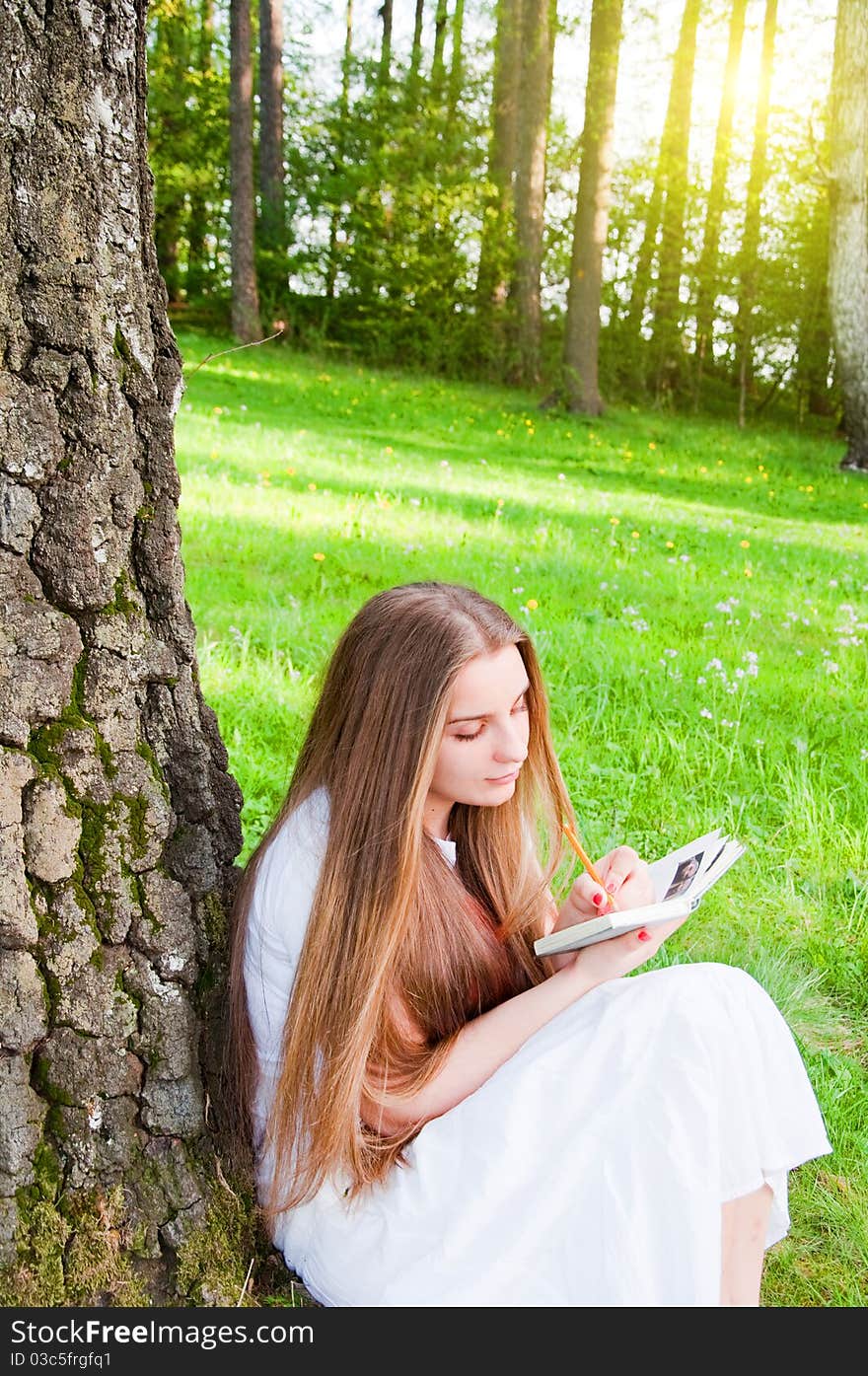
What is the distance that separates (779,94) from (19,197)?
68.3ft

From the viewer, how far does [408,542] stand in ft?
19.5

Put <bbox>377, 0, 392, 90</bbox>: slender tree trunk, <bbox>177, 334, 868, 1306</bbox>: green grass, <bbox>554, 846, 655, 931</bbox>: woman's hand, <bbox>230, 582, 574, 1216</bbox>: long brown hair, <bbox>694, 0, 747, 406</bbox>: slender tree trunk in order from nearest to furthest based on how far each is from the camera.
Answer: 1. <bbox>230, 582, 574, 1216</bbox>: long brown hair
2. <bbox>554, 846, 655, 931</bbox>: woman's hand
3. <bbox>177, 334, 868, 1306</bbox>: green grass
4. <bbox>377, 0, 392, 90</bbox>: slender tree trunk
5. <bbox>694, 0, 747, 406</bbox>: slender tree trunk

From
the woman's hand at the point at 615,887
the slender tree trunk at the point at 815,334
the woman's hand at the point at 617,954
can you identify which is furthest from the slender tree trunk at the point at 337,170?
the woman's hand at the point at 617,954

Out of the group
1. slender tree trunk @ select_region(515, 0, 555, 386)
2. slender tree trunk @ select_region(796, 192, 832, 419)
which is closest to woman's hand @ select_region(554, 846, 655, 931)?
slender tree trunk @ select_region(515, 0, 555, 386)

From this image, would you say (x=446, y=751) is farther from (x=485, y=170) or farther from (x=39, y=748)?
(x=485, y=170)

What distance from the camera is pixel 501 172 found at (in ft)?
55.0

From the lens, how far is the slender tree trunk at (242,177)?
15.7 metres

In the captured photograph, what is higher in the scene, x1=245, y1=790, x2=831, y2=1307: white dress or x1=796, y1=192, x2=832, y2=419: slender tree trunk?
x1=796, y1=192, x2=832, y2=419: slender tree trunk

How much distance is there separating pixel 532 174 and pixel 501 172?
1.74m

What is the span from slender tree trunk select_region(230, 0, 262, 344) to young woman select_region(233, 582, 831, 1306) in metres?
15.4

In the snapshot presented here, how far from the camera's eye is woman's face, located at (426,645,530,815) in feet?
6.29

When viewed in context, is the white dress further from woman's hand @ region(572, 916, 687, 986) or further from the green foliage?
the green foliage

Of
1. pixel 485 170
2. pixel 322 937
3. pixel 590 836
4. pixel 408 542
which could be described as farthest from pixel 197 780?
pixel 485 170

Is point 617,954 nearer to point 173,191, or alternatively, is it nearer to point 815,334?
point 173,191
